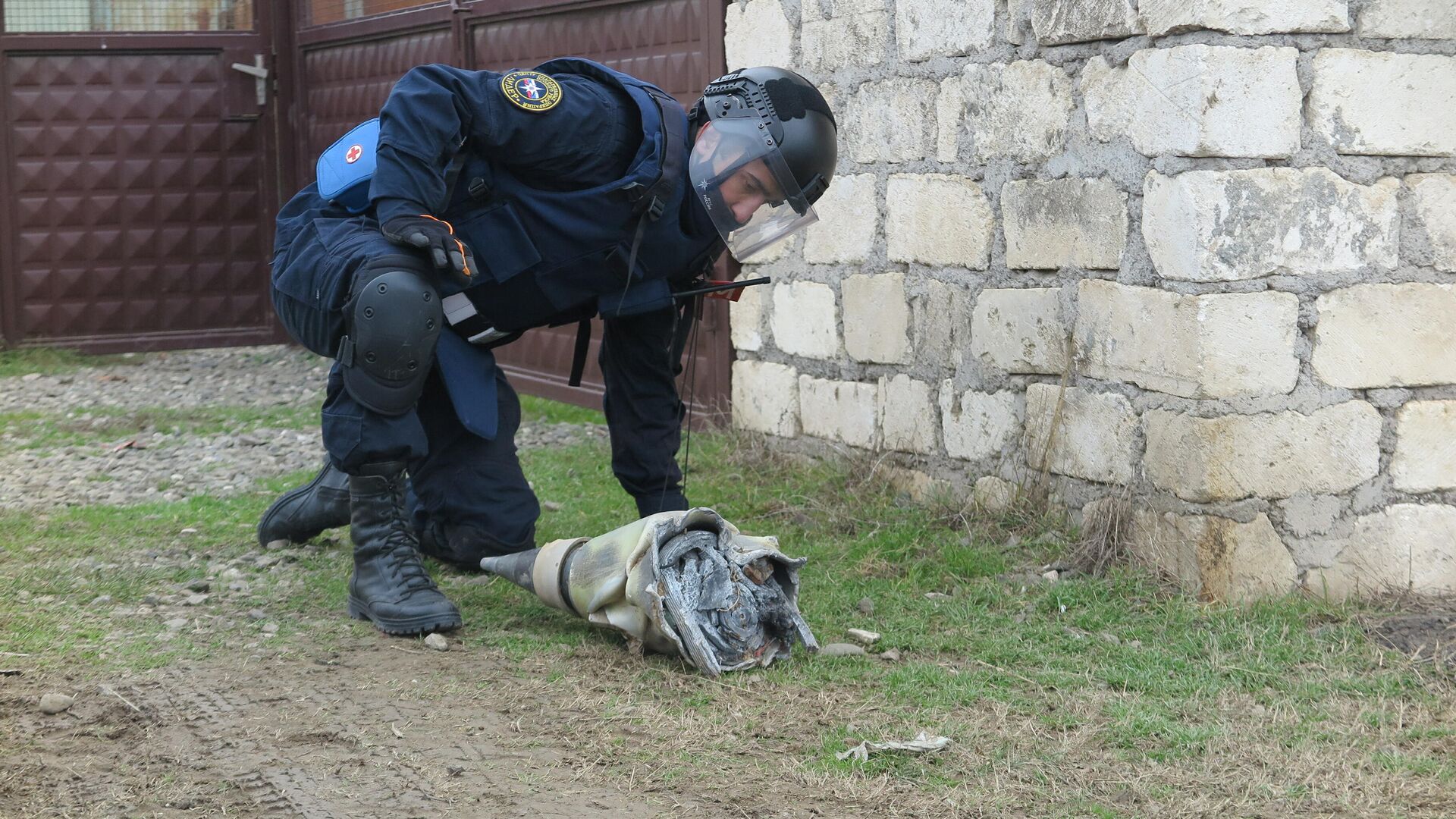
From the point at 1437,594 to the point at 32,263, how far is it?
7682mm

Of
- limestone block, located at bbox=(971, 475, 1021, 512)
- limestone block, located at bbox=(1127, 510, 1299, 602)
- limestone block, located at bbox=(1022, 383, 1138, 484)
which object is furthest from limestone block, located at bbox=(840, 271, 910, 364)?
limestone block, located at bbox=(1127, 510, 1299, 602)

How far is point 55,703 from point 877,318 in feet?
9.00

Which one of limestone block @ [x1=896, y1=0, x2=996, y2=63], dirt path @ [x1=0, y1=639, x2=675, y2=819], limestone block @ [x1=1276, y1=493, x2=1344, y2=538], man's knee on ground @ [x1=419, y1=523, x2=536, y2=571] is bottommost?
dirt path @ [x1=0, y1=639, x2=675, y2=819]

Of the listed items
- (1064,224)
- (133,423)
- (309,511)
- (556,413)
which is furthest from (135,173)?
(1064,224)

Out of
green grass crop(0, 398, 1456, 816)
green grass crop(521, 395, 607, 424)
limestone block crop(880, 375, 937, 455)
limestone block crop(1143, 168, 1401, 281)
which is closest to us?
green grass crop(0, 398, 1456, 816)

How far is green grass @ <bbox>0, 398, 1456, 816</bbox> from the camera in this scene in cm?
264

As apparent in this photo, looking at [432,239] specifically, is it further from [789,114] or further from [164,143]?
[164,143]

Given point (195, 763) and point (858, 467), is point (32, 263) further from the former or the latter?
point (195, 763)

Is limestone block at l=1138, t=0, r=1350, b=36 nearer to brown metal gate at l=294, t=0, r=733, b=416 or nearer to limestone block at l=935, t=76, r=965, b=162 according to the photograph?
limestone block at l=935, t=76, r=965, b=162

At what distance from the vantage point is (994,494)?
4238mm

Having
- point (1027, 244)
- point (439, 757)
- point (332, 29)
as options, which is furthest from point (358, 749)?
point (332, 29)

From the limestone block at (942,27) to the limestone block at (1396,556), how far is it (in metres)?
1.73

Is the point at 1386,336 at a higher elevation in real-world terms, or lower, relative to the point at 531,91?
lower

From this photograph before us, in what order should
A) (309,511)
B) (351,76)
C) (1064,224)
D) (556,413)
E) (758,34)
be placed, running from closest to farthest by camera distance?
(1064,224) → (309,511) → (758,34) → (556,413) → (351,76)
